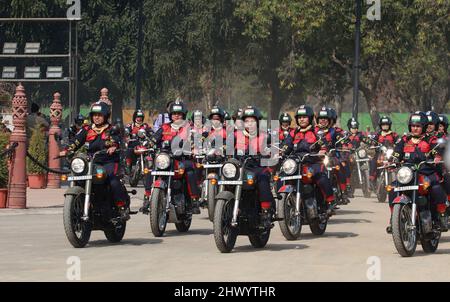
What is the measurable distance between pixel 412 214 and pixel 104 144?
407 cm

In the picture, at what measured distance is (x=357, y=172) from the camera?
2944 centimetres

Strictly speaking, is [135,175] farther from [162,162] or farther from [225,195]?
[225,195]

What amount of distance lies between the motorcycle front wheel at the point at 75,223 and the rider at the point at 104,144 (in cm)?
62

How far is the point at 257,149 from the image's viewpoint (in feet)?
52.1

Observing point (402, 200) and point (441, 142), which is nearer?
point (402, 200)

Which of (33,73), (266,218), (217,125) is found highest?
(33,73)

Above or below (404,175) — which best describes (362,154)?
above

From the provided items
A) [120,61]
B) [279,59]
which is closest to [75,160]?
[120,61]

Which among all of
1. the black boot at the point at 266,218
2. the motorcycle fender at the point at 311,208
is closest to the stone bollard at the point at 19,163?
the motorcycle fender at the point at 311,208

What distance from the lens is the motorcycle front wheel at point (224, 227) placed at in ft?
48.3

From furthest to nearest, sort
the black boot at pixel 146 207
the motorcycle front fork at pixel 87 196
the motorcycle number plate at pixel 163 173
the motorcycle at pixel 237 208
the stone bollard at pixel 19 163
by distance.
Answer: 1. the stone bollard at pixel 19 163
2. the black boot at pixel 146 207
3. the motorcycle number plate at pixel 163 173
4. the motorcycle front fork at pixel 87 196
5. the motorcycle at pixel 237 208

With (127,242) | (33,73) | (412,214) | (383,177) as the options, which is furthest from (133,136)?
(412,214)

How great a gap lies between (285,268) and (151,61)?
138 feet

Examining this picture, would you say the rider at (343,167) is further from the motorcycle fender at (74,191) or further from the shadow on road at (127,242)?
the motorcycle fender at (74,191)
